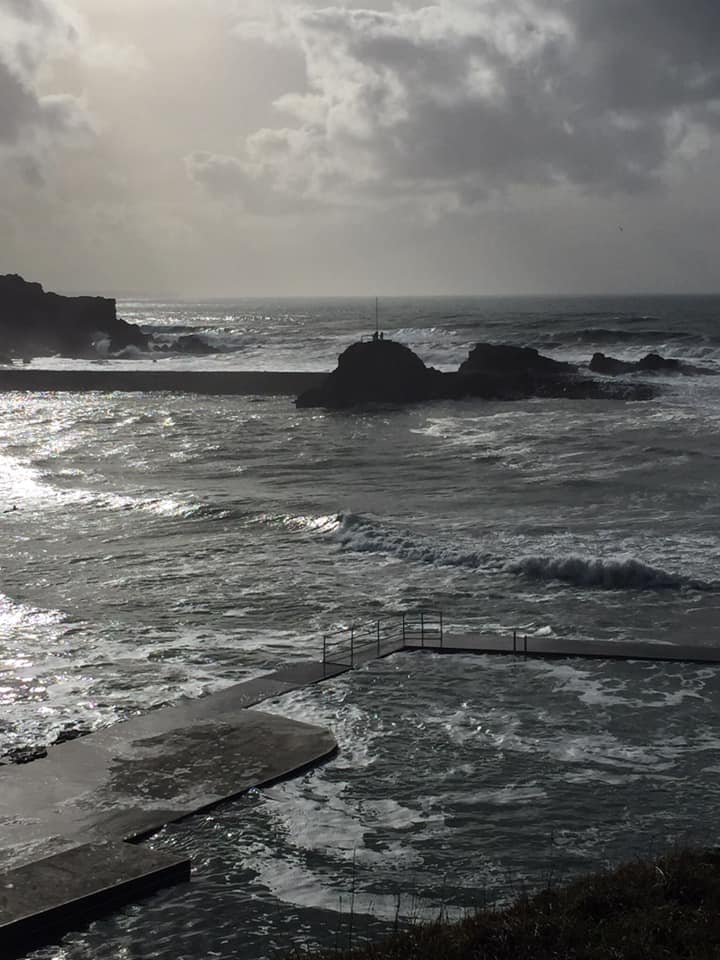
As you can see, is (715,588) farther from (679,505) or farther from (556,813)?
(556,813)

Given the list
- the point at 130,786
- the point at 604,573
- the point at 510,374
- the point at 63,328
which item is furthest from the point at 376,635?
the point at 63,328

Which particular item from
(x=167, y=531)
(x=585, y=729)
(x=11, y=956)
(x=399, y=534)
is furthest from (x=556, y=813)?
(x=167, y=531)

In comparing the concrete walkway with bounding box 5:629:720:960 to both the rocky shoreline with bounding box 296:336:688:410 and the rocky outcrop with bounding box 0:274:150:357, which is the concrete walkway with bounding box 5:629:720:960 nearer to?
the rocky shoreline with bounding box 296:336:688:410

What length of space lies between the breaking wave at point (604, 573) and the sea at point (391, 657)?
0.18 feet

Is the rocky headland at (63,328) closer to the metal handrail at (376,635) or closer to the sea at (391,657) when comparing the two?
the sea at (391,657)

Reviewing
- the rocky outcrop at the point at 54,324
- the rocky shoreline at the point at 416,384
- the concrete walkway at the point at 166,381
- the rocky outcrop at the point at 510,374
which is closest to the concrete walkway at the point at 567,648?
the rocky shoreline at the point at 416,384

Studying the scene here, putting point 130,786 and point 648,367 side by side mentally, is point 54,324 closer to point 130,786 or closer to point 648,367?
point 648,367

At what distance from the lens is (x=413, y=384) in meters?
78.7

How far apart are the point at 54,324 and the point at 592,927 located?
129569 millimetres

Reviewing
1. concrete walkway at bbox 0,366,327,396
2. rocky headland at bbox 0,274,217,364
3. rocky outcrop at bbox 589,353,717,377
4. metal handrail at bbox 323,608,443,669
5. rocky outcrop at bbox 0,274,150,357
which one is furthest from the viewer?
rocky outcrop at bbox 0,274,150,357

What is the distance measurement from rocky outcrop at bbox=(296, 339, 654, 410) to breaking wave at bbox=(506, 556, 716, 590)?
4829cm

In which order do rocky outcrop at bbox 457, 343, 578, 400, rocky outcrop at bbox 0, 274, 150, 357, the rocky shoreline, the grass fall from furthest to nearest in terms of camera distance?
1. rocky outcrop at bbox 0, 274, 150, 357
2. rocky outcrop at bbox 457, 343, 578, 400
3. the rocky shoreline
4. the grass

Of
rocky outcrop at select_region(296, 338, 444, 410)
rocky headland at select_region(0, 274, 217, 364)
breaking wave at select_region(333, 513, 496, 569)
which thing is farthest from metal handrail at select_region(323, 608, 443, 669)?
rocky headland at select_region(0, 274, 217, 364)

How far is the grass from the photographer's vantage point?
989 cm
